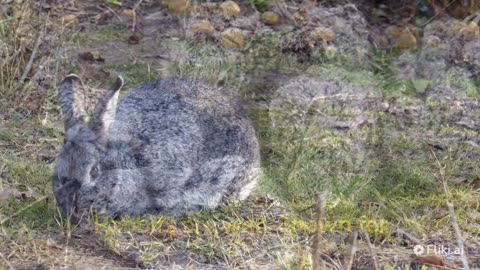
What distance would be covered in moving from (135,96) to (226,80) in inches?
77.6

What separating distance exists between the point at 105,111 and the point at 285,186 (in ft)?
4.19

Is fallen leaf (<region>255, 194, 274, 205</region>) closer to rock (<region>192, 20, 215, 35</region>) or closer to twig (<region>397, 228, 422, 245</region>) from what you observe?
twig (<region>397, 228, 422, 245</region>)

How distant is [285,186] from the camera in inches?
219

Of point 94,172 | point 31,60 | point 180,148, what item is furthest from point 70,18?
point 94,172

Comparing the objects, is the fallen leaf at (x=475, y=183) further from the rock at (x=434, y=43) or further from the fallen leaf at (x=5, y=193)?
the rock at (x=434, y=43)

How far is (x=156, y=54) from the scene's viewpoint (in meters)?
7.91

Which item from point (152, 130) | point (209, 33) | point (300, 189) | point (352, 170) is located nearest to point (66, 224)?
point (152, 130)

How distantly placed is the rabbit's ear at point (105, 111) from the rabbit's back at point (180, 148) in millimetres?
108

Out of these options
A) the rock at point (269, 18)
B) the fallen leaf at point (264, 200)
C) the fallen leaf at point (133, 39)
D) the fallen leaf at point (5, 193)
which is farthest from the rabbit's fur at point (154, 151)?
the rock at point (269, 18)

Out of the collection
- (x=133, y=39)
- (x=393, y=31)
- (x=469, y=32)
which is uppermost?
(x=469, y=32)

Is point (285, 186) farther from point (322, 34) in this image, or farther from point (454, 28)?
point (454, 28)

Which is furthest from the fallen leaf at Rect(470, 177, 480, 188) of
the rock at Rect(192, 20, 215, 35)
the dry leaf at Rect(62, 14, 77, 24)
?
the dry leaf at Rect(62, 14, 77, 24)

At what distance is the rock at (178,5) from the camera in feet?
27.3

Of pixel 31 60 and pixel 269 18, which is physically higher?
pixel 31 60
